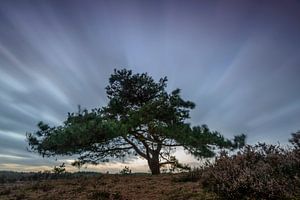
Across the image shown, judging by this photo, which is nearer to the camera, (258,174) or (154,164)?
(258,174)

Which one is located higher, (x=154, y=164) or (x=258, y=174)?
(x=154, y=164)

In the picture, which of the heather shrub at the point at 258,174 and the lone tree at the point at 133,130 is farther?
the lone tree at the point at 133,130

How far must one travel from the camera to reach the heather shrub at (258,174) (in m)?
5.56

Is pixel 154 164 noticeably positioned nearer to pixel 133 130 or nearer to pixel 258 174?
pixel 133 130

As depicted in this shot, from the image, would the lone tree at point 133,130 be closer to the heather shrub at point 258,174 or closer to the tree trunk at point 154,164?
the tree trunk at point 154,164

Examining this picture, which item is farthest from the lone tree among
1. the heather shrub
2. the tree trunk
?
the heather shrub

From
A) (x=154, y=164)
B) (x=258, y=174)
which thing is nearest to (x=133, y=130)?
(x=154, y=164)

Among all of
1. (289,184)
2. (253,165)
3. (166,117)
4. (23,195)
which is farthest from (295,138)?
(166,117)

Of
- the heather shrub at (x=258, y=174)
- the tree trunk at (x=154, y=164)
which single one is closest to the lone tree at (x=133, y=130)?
the tree trunk at (x=154, y=164)

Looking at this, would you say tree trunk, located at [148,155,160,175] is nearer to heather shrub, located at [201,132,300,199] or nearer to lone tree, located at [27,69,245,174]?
lone tree, located at [27,69,245,174]

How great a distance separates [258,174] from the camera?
6.07 m

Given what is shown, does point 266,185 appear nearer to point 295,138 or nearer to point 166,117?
point 295,138

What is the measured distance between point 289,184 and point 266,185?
1.29 ft

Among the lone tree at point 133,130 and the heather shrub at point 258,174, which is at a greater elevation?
the lone tree at point 133,130
